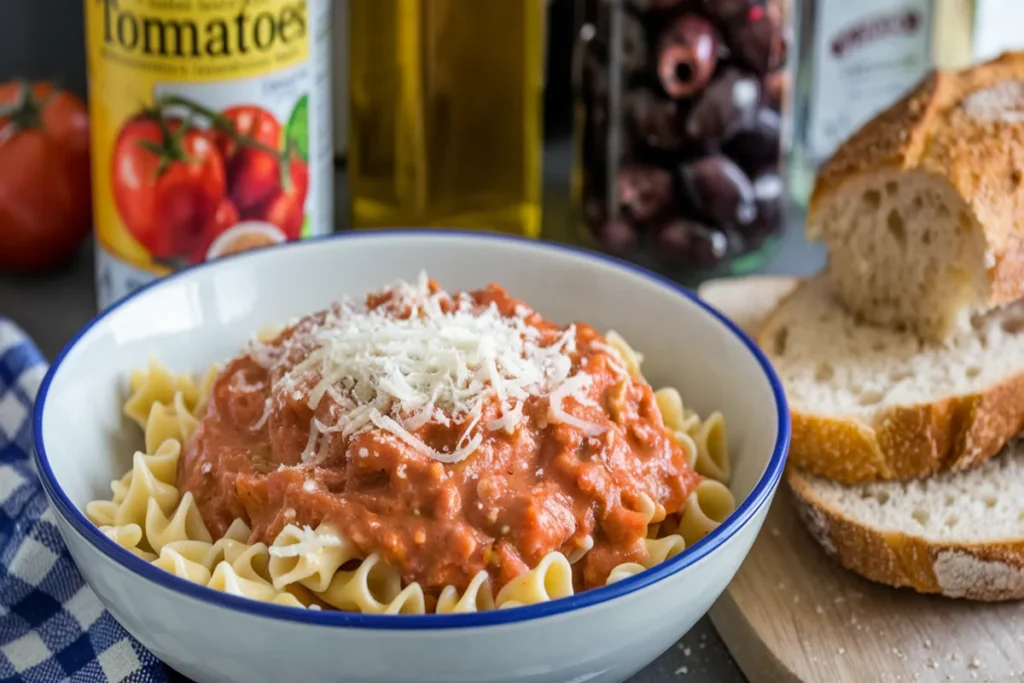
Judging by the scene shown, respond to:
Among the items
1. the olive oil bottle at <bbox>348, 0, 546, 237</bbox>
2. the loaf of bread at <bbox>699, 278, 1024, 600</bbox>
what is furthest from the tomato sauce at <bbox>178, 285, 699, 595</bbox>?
the olive oil bottle at <bbox>348, 0, 546, 237</bbox>

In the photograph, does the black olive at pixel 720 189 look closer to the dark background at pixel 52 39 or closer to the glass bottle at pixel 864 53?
the glass bottle at pixel 864 53

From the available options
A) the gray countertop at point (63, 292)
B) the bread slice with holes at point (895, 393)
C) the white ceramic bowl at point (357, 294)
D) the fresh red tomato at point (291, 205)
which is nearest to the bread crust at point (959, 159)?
the bread slice with holes at point (895, 393)

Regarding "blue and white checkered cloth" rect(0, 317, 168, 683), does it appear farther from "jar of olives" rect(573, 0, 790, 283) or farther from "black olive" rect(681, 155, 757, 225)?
"black olive" rect(681, 155, 757, 225)

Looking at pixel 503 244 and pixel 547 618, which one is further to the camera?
pixel 503 244

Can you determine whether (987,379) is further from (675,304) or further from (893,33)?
(893,33)

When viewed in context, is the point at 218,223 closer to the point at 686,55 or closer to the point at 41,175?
the point at 41,175

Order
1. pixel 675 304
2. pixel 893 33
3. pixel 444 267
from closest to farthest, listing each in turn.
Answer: pixel 675 304 < pixel 444 267 < pixel 893 33

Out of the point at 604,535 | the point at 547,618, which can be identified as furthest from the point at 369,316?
the point at 547,618
